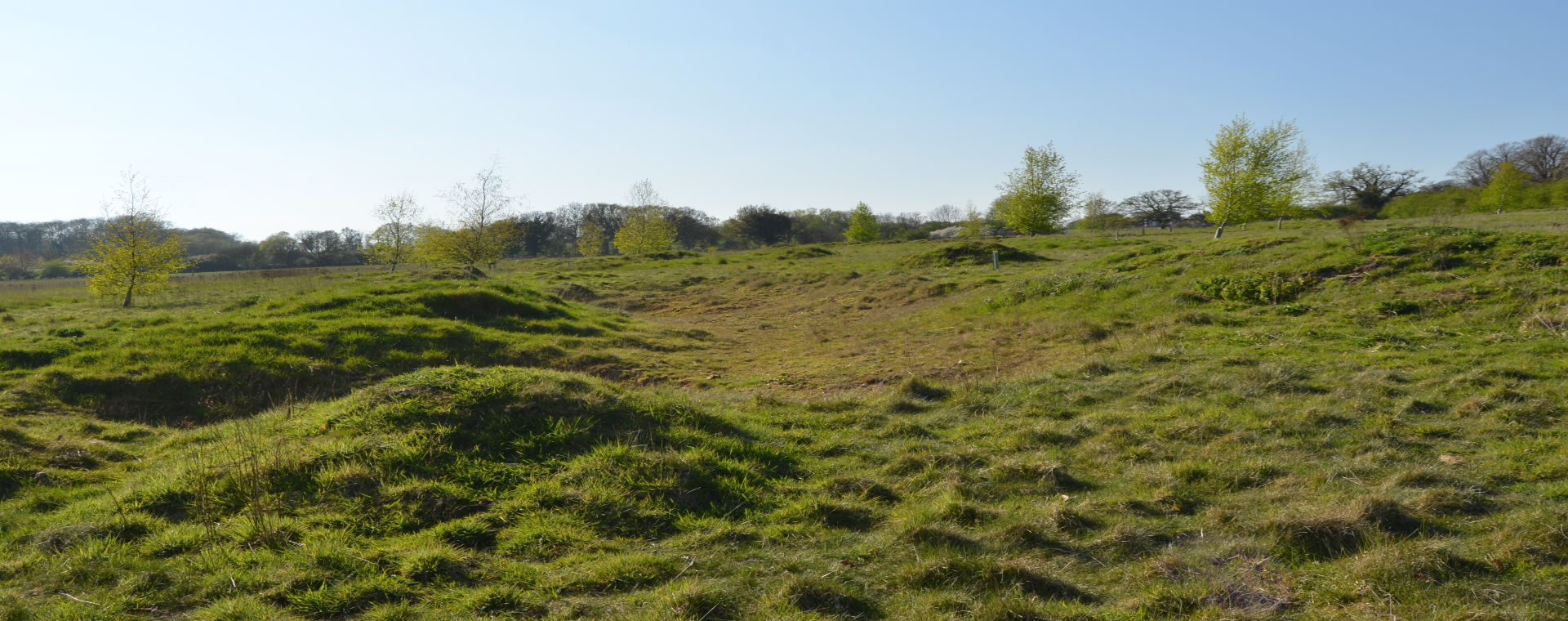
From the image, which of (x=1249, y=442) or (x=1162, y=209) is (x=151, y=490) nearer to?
(x=1249, y=442)

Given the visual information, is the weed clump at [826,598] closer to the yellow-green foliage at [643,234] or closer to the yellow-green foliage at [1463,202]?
→ the yellow-green foliage at [1463,202]

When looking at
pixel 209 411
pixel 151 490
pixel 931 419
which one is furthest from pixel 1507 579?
pixel 209 411

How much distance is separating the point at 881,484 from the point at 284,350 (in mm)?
10918

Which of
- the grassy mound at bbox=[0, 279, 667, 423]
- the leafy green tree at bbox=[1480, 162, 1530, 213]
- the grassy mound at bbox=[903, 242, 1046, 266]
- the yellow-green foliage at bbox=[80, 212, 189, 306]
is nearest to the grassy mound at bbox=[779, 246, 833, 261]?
the grassy mound at bbox=[903, 242, 1046, 266]

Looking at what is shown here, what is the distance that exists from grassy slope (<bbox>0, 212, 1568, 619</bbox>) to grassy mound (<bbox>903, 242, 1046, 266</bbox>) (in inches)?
666

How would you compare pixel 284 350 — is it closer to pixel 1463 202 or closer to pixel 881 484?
pixel 881 484

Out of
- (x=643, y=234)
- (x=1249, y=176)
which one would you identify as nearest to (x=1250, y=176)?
(x=1249, y=176)

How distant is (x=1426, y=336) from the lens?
10031 mm

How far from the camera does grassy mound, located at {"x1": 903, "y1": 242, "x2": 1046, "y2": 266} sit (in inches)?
1158

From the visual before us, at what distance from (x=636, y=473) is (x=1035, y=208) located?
139ft

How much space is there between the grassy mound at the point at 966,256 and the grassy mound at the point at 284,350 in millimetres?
16657

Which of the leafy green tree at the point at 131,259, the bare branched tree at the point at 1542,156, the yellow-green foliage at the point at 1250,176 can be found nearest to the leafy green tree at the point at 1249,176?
the yellow-green foliage at the point at 1250,176

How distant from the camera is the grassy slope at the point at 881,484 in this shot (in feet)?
13.9

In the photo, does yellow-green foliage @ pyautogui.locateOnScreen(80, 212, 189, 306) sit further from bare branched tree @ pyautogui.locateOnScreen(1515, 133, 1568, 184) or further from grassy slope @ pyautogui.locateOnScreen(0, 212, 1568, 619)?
bare branched tree @ pyautogui.locateOnScreen(1515, 133, 1568, 184)
